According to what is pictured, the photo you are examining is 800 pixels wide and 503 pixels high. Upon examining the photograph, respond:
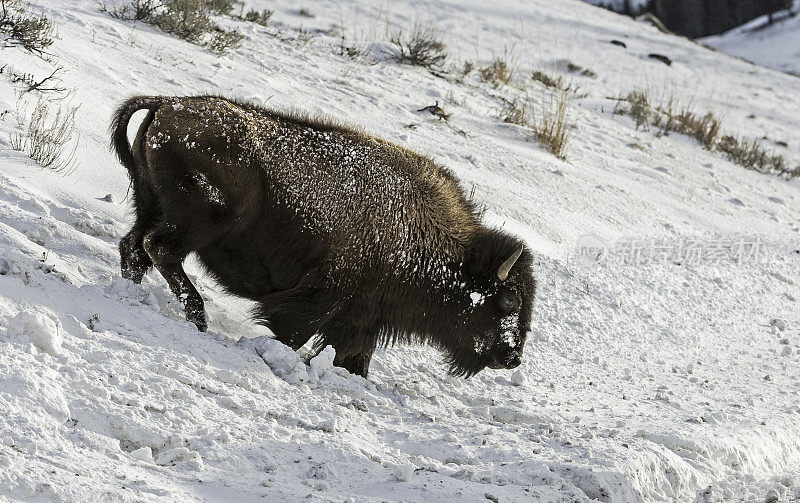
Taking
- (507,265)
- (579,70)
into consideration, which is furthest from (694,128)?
(507,265)

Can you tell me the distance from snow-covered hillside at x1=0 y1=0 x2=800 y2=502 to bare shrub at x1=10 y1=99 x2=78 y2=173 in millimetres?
92

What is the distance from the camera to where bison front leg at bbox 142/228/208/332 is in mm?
4285

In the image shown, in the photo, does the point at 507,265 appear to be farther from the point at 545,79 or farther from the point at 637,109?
the point at 545,79

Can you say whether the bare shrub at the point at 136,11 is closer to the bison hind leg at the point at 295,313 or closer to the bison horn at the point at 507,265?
the bison hind leg at the point at 295,313

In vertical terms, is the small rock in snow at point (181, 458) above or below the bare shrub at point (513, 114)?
below

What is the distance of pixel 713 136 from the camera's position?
41.3ft

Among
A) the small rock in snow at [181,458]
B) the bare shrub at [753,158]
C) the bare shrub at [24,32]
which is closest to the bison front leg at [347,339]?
the small rock in snow at [181,458]

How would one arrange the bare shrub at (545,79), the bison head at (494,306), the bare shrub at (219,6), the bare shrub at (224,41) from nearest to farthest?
the bison head at (494,306) < the bare shrub at (224,41) < the bare shrub at (219,6) < the bare shrub at (545,79)

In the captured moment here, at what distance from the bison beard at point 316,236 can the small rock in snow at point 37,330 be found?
1.13m

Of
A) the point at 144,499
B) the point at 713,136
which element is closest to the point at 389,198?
the point at 144,499

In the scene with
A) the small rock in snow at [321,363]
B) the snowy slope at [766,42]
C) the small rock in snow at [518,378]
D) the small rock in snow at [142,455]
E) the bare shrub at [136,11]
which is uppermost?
the snowy slope at [766,42]

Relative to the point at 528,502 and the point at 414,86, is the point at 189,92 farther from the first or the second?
the point at 528,502

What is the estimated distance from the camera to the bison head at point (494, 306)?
476cm

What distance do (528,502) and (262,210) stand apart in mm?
2047
